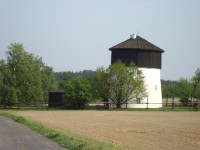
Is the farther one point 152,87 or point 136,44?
point 152,87

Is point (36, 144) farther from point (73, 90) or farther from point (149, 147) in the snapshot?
point (73, 90)

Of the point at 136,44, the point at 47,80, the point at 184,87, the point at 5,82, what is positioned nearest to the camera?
the point at 136,44

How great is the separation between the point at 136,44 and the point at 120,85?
7711 mm

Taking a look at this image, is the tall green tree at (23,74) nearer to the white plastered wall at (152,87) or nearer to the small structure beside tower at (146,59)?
the small structure beside tower at (146,59)

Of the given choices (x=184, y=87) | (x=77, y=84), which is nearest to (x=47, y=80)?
(x=184, y=87)

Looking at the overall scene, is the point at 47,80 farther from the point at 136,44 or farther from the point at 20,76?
the point at 136,44

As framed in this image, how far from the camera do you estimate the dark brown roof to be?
64938mm

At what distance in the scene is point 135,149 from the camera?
52.2 ft

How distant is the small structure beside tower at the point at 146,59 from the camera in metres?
64.8

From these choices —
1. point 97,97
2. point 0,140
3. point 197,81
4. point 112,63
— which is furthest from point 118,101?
point 0,140

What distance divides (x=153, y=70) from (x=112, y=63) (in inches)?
233

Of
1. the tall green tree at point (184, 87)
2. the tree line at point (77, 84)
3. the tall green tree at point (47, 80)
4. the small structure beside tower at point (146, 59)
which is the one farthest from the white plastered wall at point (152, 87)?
the tall green tree at point (47, 80)

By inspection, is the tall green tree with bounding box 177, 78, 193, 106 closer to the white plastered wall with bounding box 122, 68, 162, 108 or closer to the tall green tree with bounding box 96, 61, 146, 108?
the white plastered wall with bounding box 122, 68, 162, 108

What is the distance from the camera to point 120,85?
6122 cm
